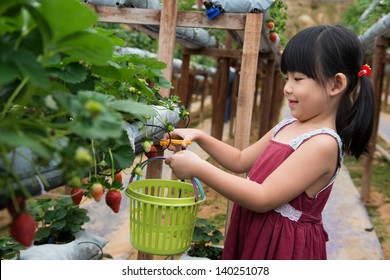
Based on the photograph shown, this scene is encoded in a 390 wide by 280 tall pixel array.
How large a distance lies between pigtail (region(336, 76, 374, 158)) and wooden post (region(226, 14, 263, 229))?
91cm

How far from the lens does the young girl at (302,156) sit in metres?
1.51

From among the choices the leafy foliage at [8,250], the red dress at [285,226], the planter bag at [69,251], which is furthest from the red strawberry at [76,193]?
the planter bag at [69,251]

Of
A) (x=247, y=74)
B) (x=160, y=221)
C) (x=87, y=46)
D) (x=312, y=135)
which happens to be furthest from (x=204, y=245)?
(x=87, y=46)

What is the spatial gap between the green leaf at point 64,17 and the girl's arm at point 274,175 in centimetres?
83

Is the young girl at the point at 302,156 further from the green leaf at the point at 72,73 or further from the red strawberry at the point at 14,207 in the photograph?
the red strawberry at the point at 14,207

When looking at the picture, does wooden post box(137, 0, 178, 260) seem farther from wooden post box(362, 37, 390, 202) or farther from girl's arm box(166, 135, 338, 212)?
wooden post box(362, 37, 390, 202)

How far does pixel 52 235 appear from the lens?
105 inches

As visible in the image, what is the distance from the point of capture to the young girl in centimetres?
151

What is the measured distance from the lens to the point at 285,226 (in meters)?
1.62

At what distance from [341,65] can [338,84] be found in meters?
0.07

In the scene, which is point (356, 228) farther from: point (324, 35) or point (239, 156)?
point (324, 35)

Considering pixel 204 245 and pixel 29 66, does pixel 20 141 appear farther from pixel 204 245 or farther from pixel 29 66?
pixel 204 245

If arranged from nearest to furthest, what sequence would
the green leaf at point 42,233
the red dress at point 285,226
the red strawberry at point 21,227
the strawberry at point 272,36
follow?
1. the red strawberry at point 21,227
2. the red dress at point 285,226
3. the green leaf at point 42,233
4. the strawberry at point 272,36
